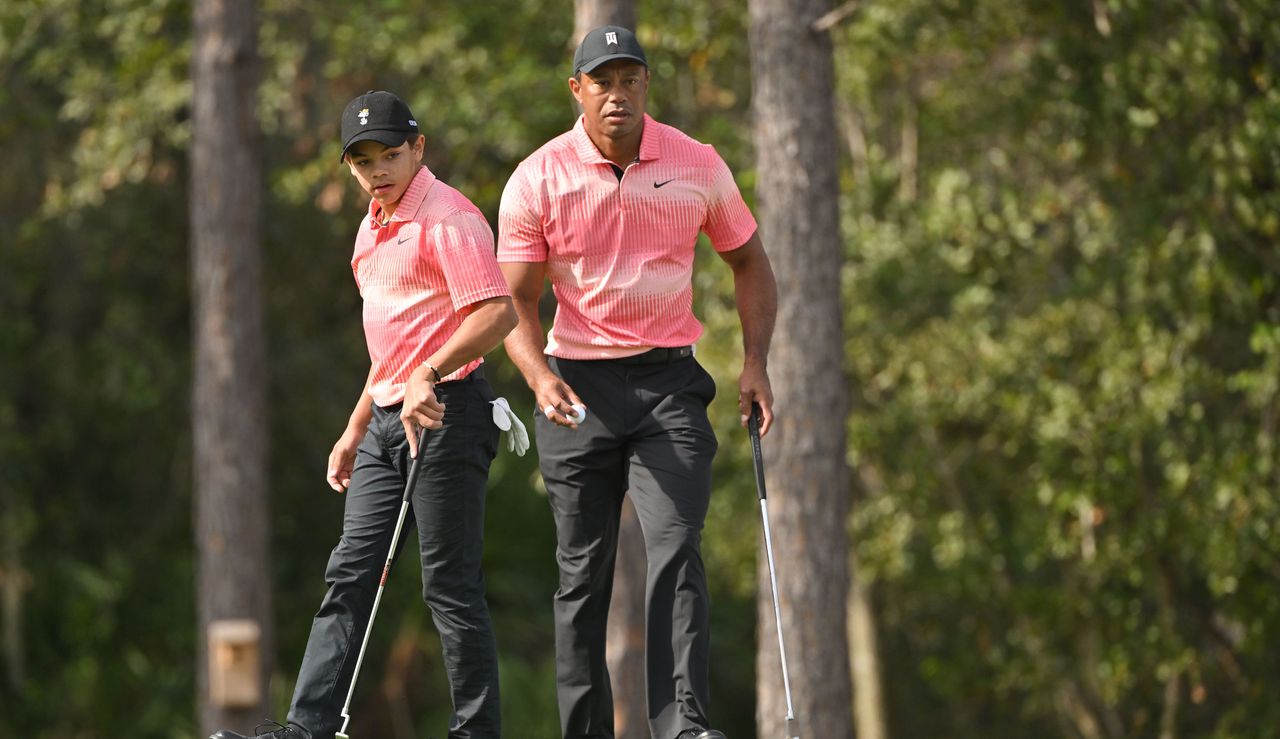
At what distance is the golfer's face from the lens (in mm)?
5848

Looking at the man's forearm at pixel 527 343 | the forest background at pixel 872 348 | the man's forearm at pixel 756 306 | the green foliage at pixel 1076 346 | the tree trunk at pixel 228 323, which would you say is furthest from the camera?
the tree trunk at pixel 228 323

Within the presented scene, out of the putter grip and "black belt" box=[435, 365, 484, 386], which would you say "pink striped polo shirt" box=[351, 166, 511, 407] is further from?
the putter grip


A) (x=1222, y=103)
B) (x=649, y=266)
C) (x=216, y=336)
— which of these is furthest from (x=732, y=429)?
(x=649, y=266)

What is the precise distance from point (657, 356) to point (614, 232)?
0.40m

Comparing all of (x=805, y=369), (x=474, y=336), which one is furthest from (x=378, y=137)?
(x=805, y=369)

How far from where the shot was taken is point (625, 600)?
1006cm

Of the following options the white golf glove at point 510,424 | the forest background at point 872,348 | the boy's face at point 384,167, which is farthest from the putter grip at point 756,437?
the forest background at point 872,348

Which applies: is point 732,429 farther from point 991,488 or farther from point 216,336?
point 216,336

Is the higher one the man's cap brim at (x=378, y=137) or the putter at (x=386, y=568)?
the man's cap brim at (x=378, y=137)

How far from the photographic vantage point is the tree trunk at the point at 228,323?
609 inches

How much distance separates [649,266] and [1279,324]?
6333 mm

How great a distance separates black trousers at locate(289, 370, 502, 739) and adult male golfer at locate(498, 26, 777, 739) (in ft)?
0.84

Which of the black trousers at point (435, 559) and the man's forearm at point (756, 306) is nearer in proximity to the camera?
the black trousers at point (435, 559)

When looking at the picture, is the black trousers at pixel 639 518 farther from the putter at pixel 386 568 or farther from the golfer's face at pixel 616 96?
the golfer's face at pixel 616 96
